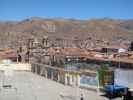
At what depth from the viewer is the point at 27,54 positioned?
312 ft

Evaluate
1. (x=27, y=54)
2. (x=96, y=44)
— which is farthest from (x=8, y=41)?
(x=27, y=54)

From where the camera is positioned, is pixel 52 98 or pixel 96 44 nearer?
pixel 52 98

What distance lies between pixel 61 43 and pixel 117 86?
119 metres

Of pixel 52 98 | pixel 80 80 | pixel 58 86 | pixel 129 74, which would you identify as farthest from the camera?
pixel 58 86

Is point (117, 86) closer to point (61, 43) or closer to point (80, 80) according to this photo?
point (80, 80)

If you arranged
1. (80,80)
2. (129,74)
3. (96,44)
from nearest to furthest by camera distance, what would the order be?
(129,74) < (80,80) < (96,44)

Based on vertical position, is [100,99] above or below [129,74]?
below

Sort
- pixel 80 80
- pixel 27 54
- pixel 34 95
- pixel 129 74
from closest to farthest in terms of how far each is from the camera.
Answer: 1. pixel 129 74
2. pixel 34 95
3. pixel 80 80
4. pixel 27 54

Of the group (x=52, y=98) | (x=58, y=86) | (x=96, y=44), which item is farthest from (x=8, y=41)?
(x=52, y=98)

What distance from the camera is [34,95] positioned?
3722cm

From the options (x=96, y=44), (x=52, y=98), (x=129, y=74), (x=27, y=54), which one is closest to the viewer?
(x=129, y=74)

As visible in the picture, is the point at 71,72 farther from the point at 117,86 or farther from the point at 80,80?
the point at 117,86

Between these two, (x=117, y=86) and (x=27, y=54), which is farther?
(x=27, y=54)

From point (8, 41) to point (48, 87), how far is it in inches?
4524
